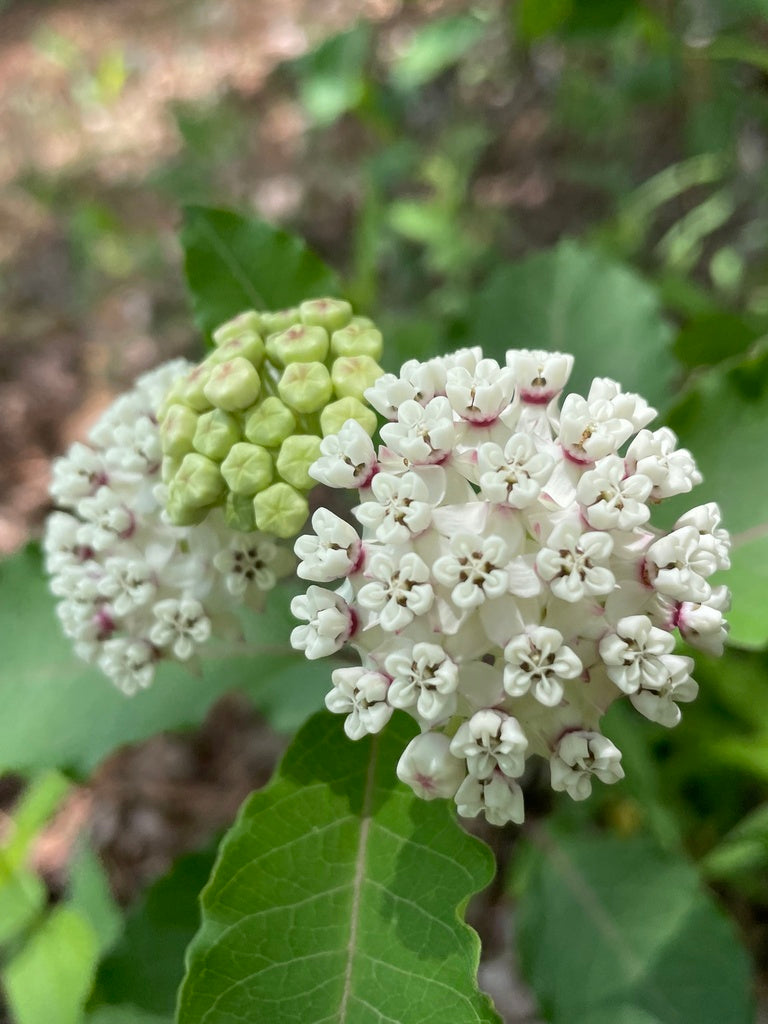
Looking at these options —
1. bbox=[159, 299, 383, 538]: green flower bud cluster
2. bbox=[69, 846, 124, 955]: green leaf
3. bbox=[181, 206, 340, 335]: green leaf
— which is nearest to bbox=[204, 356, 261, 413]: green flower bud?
bbox=[159, 299, 383, 538]: green flower bud cluster

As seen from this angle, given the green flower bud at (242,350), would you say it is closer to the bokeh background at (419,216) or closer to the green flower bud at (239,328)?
the green flower bud at (239,328)

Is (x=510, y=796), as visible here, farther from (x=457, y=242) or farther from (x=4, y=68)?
(x=4, y=68)

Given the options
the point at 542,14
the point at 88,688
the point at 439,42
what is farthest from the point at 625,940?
the point at 439,42

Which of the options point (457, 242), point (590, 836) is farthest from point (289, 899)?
point (457, 242)

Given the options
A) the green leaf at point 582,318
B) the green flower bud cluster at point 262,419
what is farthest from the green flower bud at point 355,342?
the green leaf at point 582,318

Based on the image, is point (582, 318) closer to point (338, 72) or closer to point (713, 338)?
point (713, 338)

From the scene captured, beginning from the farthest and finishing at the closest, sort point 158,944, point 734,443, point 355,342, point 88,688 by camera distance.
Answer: point 158,944 → point 88,688 → point 734,443 → point 355,342

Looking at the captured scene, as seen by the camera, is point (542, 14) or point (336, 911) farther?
point (542, 14)
